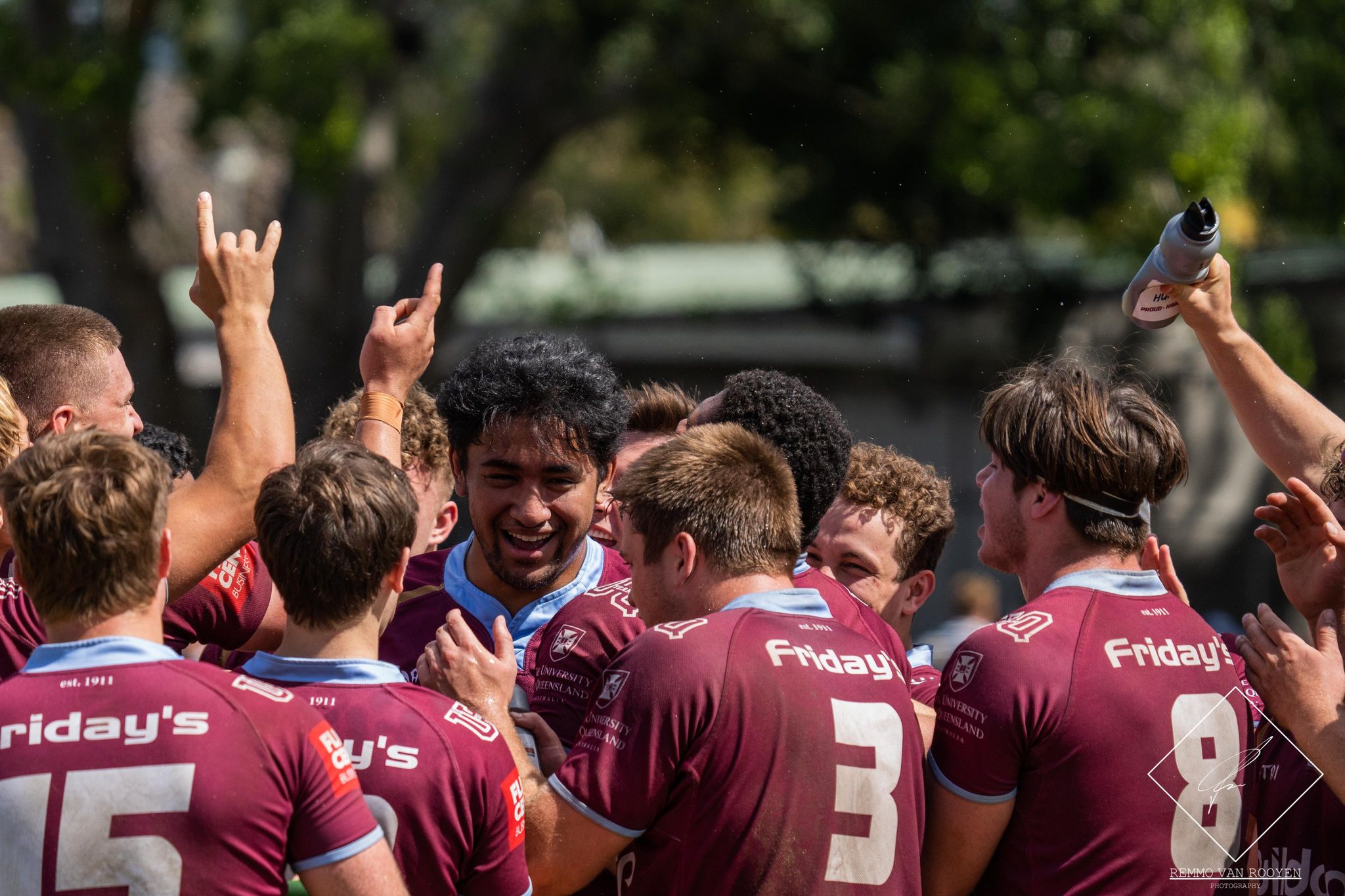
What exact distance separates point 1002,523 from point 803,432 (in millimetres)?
523

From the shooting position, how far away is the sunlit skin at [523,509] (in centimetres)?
379

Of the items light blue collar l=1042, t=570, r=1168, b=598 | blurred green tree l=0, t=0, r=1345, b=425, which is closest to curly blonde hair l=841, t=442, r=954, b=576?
light blue collar l=1042, t=570, r=1168, b=598

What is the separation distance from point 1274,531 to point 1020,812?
988 millimetres

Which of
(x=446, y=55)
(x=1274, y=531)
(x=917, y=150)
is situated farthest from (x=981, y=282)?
(x=1274, y=531)

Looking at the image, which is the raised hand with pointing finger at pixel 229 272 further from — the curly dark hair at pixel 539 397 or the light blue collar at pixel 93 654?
the light blue collar at pixel 93 654

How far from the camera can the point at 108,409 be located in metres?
3.59

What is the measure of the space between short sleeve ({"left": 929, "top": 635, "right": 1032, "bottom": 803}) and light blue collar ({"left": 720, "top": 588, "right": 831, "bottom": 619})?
337 mm

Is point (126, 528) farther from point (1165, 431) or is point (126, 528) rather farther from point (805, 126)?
point (805, 126)

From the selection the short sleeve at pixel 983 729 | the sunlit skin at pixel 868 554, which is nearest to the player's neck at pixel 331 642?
the short sleeve at pixel 983 729

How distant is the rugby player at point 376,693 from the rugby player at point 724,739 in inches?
4.9

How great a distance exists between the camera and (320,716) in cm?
261

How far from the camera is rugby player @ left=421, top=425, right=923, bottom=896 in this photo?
2818 mm

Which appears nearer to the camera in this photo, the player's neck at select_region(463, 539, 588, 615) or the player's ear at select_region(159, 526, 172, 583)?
the player's ear at select_region(159, 526, 172, 583)

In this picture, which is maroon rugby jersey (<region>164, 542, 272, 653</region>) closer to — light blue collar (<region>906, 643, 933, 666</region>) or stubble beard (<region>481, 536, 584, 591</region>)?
stubble beard (<region>481, 536, 584, 591</region>)
